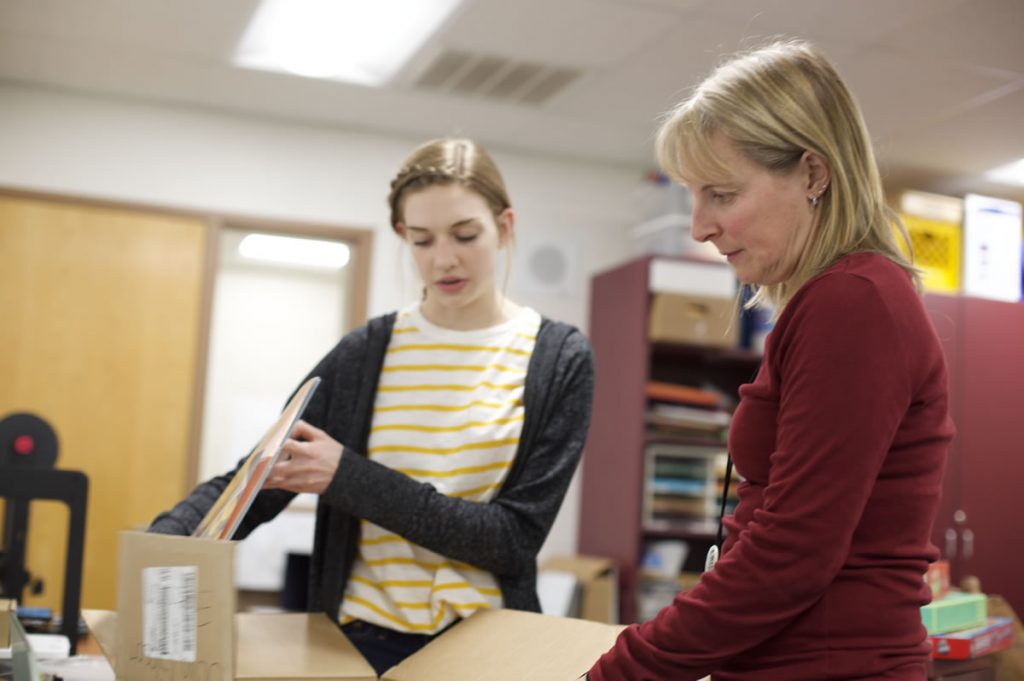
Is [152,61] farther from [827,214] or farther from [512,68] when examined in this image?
[827,214]

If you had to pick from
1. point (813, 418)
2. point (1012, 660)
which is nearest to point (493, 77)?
point (1012, 660)

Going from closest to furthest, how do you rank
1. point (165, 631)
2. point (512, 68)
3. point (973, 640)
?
point (165, 631) → point (973, 640) → point (512, 68)

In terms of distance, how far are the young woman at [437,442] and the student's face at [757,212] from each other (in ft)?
1.63

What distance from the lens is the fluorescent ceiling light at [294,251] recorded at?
5688mm

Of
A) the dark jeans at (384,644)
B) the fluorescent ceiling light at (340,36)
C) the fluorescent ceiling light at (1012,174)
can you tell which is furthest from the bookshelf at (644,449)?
the dark jeans at (384,644)

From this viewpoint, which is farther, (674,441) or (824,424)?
(674,441)

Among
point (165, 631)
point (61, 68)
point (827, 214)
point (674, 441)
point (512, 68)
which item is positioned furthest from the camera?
point (674, 441)

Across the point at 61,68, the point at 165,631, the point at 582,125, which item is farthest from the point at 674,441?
the point at 165,631

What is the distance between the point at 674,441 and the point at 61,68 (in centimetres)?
264

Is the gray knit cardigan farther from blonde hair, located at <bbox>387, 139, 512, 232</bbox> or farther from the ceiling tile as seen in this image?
the ceiling tile

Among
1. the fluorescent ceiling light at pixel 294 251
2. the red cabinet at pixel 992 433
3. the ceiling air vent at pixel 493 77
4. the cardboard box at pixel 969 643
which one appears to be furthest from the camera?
the fluorescent ceiling light at pixel 294 251

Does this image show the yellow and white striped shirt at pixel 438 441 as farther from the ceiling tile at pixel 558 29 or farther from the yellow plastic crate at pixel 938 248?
the yellow plastic crate at pixel 938 248

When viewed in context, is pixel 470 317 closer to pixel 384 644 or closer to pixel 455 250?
pixel 455 250

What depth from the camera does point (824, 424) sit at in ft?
2.64
